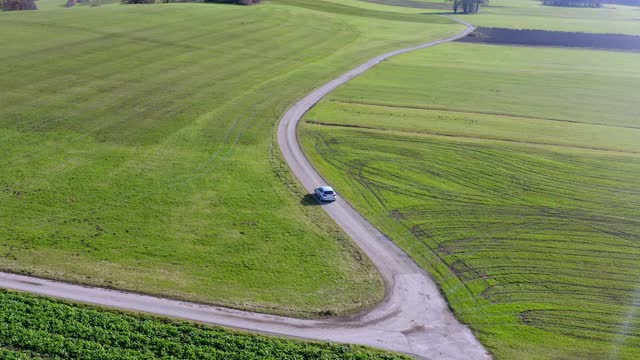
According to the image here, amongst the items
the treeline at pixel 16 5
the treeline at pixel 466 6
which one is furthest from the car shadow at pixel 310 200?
the treeline at pixel 466 6

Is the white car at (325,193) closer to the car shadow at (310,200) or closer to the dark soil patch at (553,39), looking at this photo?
the car shadow at (310,200)

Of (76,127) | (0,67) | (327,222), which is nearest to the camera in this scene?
(327,222)

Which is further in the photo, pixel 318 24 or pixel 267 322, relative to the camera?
pixel 318 24

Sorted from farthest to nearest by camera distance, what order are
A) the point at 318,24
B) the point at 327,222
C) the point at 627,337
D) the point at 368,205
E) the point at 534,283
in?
1. the point at 318,24
2. the point at 368,205
3. the point at 327,222
4. the point at 534,283
5. the point at 627,337

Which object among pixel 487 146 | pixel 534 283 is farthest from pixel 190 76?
pixel 534 283

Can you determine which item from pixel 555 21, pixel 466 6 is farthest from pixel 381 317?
pixel 466 6

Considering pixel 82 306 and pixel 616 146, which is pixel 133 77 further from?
pixel 616 146

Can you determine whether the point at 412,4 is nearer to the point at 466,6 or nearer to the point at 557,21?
the point at 466,6
